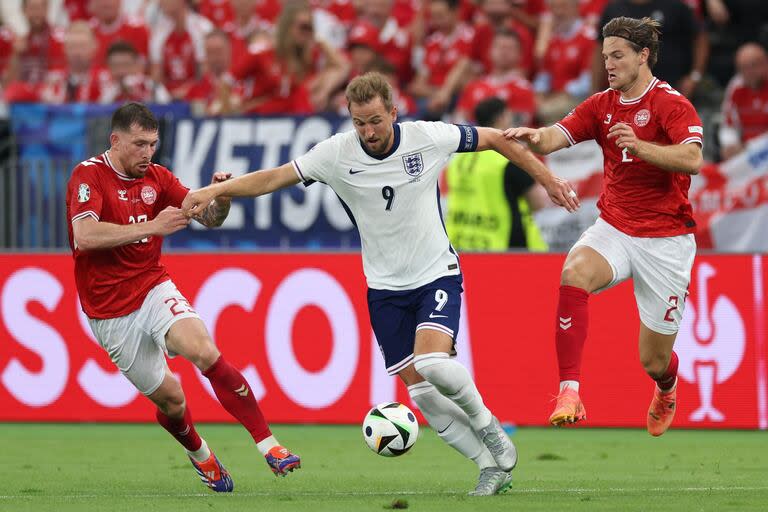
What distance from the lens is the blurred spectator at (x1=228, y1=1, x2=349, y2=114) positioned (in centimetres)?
1639

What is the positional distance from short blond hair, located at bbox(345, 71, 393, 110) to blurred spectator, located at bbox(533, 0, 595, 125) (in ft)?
24.2

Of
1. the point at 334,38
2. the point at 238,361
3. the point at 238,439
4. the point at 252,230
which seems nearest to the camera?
the point at 238,439

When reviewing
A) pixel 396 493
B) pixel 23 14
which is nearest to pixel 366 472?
pixel 396 493

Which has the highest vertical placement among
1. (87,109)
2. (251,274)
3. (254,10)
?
(254,10)

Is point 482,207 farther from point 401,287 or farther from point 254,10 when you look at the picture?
point 254,10

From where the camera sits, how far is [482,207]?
13.4 metres

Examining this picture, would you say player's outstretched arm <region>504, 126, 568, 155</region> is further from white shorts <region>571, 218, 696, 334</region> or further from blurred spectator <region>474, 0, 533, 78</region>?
blurred spectator <region>474, 0, 533, 78</region>

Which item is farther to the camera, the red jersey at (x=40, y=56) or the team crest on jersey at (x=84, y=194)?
the red jersey at (x=40, y=56)

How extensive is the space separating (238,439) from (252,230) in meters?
3.23

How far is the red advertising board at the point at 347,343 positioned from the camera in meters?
12.9

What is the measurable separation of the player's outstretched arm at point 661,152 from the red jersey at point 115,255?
3087mm

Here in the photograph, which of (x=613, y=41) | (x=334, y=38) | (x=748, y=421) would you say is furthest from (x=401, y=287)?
(x=334, y=38)

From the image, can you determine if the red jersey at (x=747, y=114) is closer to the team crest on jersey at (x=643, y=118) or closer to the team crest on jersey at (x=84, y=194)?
the team crest on jersey at (x=643, y=118)

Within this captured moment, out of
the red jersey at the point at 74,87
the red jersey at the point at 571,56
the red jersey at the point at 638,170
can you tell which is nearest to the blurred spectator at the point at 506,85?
the red jersey at the point at 571,56
